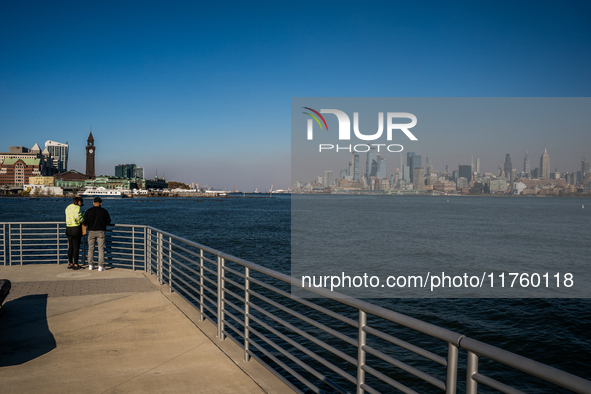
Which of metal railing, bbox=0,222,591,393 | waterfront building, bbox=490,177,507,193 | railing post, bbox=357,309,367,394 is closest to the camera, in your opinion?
metal railing, bbox=0,222,591,393

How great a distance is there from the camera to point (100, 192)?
178875 mm

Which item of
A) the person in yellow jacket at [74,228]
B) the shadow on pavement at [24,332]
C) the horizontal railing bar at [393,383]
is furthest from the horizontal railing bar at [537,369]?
the person in yellow jacket at [74,228]

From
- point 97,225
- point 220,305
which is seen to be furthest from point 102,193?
point 220,305

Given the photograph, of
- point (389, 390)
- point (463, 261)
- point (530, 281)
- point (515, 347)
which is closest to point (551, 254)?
point (463, 261)

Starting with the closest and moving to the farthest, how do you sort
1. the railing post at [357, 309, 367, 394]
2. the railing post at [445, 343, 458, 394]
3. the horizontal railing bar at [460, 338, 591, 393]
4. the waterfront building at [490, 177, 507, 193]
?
the horizontal railing bar at [460, 338, 591, 393] → the railing post at [445, 343, 458, 394] → the railing post at [357, 309, 367, 394] → the waterfront building at [490, 177, 507, 193]

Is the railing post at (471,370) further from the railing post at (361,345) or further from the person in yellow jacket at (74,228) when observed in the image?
the person in yellow jacket at (74,228)

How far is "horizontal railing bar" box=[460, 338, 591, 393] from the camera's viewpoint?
5.32ft

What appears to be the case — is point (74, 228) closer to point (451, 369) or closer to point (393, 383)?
point (393, 383)

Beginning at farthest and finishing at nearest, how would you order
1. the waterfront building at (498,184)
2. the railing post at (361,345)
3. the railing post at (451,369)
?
1. the waterfront building at (498,184)
2. the railing post at (361,345)
3. the railing post at (451,369)

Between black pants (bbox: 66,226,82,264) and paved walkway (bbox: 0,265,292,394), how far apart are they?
2.25m

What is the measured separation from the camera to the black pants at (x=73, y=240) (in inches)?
399

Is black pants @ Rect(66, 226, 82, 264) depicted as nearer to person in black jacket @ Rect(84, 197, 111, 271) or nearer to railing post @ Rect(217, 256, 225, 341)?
person in black jacket @ Rect(84, 197, 111, 271)

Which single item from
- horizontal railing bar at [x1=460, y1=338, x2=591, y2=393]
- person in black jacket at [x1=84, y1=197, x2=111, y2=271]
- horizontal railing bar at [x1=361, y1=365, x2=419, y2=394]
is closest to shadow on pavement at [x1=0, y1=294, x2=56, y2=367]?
person in black jacket at [x1=84, y1=197, x2=111, y2=271]

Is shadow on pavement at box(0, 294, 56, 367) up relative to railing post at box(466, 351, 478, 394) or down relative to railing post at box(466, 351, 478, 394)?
down
